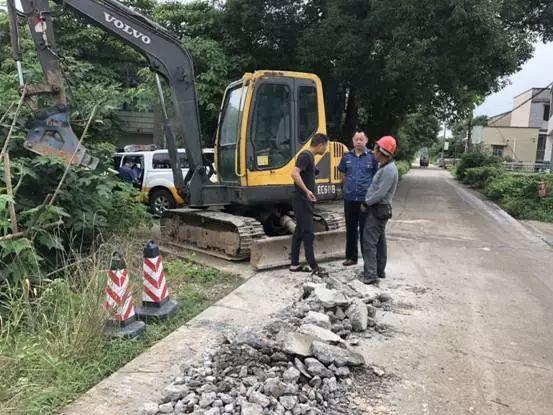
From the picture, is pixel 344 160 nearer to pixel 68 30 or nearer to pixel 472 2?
pixel 472 2

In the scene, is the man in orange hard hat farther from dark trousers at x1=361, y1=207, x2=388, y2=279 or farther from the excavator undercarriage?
the excavator undercarriage

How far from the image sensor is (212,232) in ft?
27.0

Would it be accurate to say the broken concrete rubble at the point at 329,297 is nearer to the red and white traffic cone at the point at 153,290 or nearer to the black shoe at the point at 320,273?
the black shoe at the point at 320,273

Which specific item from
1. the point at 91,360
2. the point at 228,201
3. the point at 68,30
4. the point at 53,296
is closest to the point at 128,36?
the point at 228,201

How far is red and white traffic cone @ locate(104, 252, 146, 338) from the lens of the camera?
4.59 m

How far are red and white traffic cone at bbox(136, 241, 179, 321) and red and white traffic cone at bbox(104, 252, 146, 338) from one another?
467 mm

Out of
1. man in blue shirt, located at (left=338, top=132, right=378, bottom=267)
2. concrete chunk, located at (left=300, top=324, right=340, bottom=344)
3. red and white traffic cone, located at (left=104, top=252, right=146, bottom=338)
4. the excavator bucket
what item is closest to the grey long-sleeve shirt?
man in blue shirt, located at (left=338, top=132, right=378, bottom=267)

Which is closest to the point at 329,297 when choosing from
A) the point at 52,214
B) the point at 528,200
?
the point at 52,214

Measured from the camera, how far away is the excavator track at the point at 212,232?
770cm

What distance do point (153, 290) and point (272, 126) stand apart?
3697 mm

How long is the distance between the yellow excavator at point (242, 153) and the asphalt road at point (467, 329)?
180cm

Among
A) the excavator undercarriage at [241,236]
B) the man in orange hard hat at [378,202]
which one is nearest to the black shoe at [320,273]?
the man in orange hard hat at [378,202]

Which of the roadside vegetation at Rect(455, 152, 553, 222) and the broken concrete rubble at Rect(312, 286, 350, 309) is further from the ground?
the broken concrete rubble at Rect(312, 286, 350, 309)

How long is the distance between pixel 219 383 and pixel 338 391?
87cm
